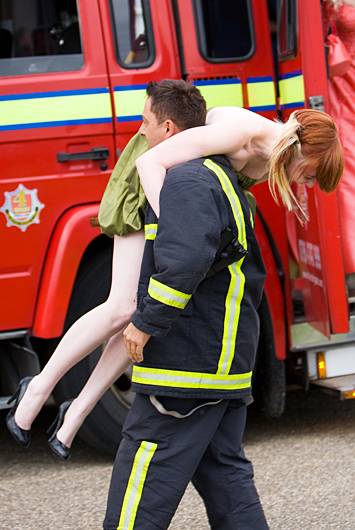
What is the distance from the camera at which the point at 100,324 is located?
12.4ft

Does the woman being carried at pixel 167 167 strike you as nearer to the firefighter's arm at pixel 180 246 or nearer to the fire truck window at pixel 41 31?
the firefighter's arm at pixel 180 246

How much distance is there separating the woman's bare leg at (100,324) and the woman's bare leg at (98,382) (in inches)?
2.2

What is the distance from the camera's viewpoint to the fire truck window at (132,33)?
16.1 feet

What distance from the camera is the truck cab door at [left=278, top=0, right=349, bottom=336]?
479 cm

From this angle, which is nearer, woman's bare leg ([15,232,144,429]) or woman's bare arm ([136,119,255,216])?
woman's bare arm ([136,119,255,216])

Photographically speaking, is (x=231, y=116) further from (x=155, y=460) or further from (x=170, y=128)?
(x=155, y=460)

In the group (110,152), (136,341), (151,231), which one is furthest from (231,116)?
(110,152)

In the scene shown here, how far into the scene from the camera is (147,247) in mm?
3225

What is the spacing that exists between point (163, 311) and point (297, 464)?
219cm

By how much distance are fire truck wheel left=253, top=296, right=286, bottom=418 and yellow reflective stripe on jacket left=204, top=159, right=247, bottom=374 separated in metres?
1.92

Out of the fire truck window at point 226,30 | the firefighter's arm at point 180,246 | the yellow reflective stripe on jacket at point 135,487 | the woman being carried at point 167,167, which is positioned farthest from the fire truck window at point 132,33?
the yellow reflective stripe on jacket at point 135,487

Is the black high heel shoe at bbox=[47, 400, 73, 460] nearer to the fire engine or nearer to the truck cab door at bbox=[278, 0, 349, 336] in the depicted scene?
the fire engine

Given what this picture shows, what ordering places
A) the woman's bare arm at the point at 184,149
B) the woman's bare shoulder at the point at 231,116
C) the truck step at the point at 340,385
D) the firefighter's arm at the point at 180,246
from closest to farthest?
the firefighter's arm at the point at 180,246 < the woman's bare arm at the point at 184,149 < the woman's bare shoulder at the point at 231,116 < the truck step at the point at 340,385

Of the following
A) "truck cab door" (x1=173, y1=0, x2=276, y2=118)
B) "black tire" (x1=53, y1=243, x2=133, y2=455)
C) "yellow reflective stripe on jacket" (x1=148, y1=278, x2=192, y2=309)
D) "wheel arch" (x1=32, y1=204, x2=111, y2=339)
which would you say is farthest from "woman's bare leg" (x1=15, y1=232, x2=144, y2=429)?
"truck cab door" (x1=173, y1=0, x2=276, y2=118)
